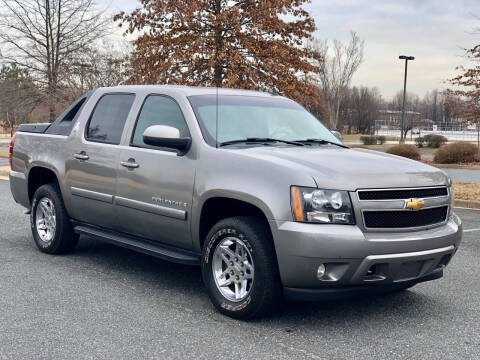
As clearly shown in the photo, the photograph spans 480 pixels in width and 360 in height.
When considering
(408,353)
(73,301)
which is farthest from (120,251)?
(408,353)

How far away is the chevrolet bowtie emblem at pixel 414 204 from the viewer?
432 cm

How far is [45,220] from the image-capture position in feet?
22.5

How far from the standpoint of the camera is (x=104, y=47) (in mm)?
40562

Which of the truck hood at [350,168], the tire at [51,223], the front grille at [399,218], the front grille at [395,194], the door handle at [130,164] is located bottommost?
the tire at [51,223]

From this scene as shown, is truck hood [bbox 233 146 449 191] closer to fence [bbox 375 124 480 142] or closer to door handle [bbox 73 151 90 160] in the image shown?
door handle [bbox 73 151 90 160]

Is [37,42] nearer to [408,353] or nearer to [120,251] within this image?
[120,251]

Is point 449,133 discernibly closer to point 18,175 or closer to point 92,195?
point 18,175

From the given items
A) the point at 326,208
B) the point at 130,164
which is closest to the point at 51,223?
the point at 130,164

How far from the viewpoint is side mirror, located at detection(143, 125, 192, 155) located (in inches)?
193

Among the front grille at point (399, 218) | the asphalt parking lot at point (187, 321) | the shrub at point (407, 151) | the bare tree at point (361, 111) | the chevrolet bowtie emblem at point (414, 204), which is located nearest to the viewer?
the asphalt parking lot at point (187, 321)

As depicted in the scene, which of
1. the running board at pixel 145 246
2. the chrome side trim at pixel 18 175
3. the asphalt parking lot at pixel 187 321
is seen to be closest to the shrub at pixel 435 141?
the asphalt parking lot at pixel 187 321

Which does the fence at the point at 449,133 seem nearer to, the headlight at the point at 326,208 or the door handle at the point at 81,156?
the door handle at the point at 81,156

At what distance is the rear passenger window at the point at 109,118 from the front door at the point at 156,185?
29 cm

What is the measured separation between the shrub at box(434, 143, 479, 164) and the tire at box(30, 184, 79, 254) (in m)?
20.6
